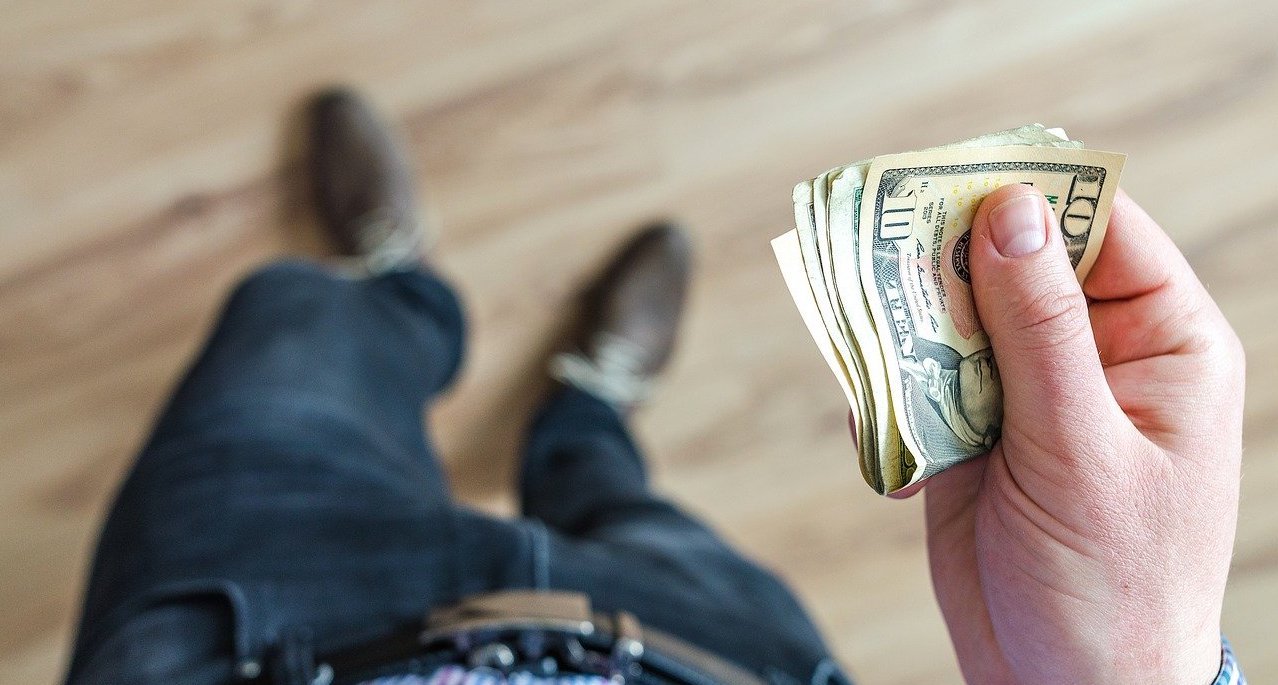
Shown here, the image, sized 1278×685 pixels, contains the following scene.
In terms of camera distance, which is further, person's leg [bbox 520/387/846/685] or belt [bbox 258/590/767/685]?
person's leg [bbox 520/387/846/685]

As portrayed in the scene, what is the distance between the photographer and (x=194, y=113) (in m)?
1.14

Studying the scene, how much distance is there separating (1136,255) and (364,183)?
93 centimetres

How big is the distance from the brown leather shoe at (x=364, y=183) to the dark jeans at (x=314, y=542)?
18 centimetres

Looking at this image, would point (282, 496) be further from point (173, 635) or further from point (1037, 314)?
point (1037, 314)

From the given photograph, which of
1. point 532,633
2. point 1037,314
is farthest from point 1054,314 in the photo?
point 532,633

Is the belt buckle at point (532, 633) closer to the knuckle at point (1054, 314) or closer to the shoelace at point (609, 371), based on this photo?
the knuckle at point (1054, 314)

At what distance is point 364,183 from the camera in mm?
1150

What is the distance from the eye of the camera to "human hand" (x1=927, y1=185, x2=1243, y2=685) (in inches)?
18.2

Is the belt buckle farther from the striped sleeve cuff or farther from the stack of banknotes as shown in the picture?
the striped sleeve cuff

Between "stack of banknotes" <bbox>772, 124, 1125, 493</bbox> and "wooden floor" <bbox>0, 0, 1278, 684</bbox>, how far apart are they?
69 cm

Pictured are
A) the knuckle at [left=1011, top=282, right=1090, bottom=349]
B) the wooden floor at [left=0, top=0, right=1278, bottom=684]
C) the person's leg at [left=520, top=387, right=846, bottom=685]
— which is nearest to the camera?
the knuckle at [left=1011, top=282, right=1090, bottom=349]

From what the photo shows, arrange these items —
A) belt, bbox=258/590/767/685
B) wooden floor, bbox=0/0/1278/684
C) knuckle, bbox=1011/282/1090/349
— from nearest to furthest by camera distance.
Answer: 1. knuckle, bbox=1011/282/1090/349
2. belt, bbox=258/590/767/685
3. wooden floor, bbox=0/0/1278/684

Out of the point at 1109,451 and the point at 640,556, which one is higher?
the point at 1109,451

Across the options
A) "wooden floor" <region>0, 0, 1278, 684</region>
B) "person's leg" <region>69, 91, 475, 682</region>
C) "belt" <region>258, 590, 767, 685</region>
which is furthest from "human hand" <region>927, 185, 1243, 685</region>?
"wooden floor" <region>0, 0, 1278, 684</region>
